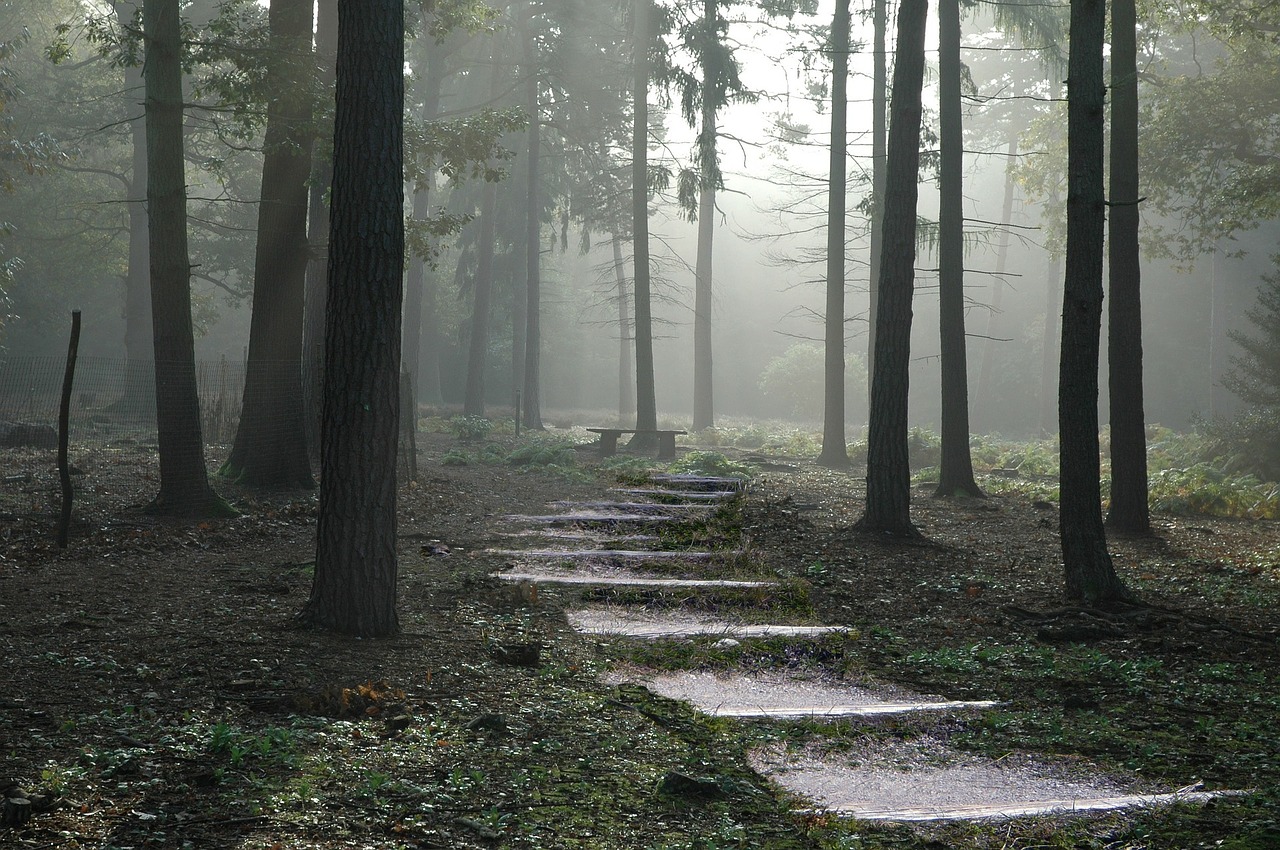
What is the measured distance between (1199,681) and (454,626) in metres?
4.35

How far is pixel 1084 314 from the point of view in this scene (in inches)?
280

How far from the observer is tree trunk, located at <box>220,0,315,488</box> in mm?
11461

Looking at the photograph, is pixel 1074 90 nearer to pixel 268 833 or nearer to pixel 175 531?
pixel 268 833

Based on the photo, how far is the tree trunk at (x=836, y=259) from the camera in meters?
19.5

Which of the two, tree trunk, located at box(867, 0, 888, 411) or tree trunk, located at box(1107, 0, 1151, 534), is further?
tree trunk, located at box(867, 0, 888, 411)

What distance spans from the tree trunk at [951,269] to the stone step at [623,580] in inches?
277

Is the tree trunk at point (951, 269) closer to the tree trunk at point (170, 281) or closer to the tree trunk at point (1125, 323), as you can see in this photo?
the tree trunk at point (1125, 323)

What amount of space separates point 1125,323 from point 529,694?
28.4 ft

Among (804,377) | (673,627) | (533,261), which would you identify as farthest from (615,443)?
(804,377)

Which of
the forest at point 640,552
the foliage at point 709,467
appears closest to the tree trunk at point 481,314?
the forest at point 640,552

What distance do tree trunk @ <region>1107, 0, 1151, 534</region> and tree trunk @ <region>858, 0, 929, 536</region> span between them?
248cm

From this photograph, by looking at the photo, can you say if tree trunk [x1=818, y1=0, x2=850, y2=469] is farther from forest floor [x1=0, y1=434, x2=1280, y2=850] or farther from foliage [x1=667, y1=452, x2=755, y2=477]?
forest floor [x1=0, y1=434, x2=1280, y2=850]

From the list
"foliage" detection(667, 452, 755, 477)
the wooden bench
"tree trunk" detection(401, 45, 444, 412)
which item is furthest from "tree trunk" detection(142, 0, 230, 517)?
"tree trunk" detection(401, 45, 444, 412)

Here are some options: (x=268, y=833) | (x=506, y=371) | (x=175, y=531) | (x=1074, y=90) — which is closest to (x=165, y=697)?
(x=268, y=833)
